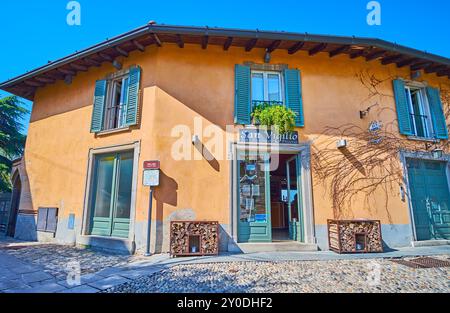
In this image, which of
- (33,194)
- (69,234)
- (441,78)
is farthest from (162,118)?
(441,78)

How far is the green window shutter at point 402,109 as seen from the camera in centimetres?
690

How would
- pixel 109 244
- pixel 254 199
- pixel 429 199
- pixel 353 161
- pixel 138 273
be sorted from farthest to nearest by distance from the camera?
pixel 429 199
pixel 353 161
pixel 254 199
pixel 109 244
pixel 138 273

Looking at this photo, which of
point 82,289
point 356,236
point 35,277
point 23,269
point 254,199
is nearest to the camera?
point 82,289

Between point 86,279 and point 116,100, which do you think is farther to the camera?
point 116,100

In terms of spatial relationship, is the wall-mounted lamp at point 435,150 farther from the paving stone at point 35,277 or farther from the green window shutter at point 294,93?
the paving stone at point 35,277

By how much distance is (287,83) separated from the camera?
6496 millimetres

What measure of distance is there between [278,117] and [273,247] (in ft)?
10.2

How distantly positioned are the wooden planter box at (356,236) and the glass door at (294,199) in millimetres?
866

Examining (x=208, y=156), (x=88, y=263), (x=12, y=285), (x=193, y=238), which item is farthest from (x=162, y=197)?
(x=12, y=285)

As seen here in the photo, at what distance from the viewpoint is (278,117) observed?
19.2 ft

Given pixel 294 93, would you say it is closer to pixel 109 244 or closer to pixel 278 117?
pixel 278 117

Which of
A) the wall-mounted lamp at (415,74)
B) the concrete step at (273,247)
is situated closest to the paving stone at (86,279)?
the concrete step at (273,247)
